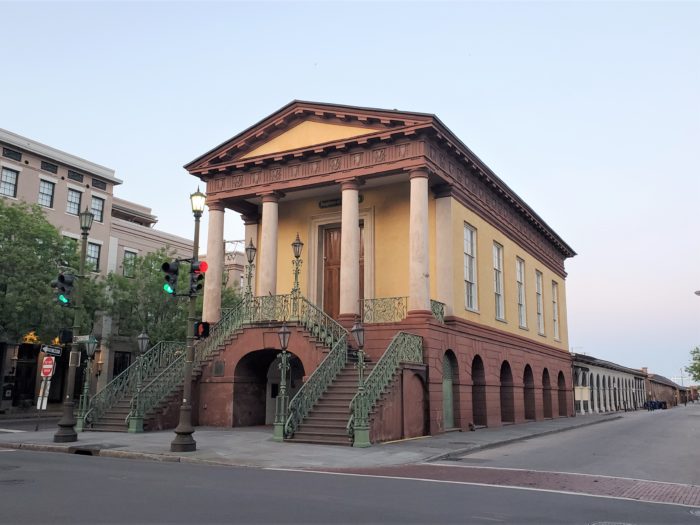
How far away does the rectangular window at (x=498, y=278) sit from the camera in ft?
91.3

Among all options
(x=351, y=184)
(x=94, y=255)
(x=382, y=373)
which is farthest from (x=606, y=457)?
(x=94, y=255)

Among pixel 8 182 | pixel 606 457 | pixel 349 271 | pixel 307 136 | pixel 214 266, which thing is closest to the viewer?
pixel 606 457

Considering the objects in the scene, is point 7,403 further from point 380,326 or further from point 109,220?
point 380,326

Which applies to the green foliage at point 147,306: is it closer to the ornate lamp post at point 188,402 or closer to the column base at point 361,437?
the ornate lamp post at point 188,402

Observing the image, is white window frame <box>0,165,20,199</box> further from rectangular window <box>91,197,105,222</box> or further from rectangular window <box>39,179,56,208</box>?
rectangular window <box>91,197,105,222</box>

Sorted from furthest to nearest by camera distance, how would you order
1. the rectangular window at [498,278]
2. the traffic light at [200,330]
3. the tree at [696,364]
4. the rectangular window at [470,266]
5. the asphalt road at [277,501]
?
the tree at [696,364], the rectangular window at [498,278], the rectangular window at [470,266], the traffic light at [200,330], the asphalt road at [277,501]

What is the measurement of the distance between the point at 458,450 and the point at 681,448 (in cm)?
776

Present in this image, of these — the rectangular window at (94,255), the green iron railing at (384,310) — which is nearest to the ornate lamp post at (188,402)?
the green iron railing at (384,310)

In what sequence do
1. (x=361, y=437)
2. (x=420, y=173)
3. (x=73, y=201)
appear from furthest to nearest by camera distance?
(x=73, y=201) → (x=420, y=173) → (x=361, y=437)

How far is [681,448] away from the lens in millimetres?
18625

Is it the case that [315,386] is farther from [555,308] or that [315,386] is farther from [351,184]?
[555,308]

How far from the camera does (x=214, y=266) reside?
24391mm

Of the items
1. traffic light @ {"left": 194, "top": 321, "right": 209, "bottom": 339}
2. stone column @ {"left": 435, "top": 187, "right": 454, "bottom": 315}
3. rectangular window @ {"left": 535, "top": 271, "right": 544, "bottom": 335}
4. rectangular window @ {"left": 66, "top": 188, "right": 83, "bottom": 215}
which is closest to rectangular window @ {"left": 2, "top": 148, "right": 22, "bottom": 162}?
rectangular window @ {"left": 66, "top": 188, "right": 83, "bottom": 215}

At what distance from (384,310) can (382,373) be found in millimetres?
4866
